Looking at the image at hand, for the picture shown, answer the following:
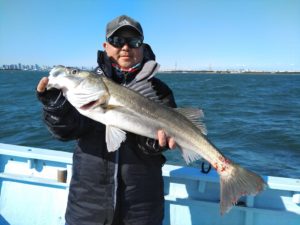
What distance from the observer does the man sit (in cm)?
315

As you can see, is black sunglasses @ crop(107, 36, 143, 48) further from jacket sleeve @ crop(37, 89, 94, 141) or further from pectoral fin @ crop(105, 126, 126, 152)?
pectoral fin @ crop(105, 126, 126, 152)

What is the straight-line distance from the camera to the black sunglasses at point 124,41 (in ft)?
11.4

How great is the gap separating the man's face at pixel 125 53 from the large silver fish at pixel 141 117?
236mm

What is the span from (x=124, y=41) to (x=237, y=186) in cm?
189

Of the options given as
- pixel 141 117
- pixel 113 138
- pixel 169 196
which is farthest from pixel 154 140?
pixel 169 196

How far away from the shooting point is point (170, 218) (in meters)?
4.68

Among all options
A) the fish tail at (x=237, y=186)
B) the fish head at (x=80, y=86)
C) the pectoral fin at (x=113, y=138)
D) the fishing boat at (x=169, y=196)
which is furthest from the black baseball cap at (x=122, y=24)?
the fishing boat at (x=169, y=196)

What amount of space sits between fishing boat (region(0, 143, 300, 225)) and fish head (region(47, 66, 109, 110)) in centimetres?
173

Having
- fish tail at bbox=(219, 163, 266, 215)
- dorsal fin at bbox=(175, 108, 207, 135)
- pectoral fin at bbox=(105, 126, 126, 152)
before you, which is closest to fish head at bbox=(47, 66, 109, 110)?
pectoral fin at bbox=(105, 126, 126, 152)

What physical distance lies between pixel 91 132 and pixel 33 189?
2177 millimetres

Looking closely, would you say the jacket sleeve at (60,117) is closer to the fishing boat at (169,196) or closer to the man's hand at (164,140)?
the man's hand at (164,140)

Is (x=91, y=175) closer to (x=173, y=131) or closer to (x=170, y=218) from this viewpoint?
(x=173, y=131)

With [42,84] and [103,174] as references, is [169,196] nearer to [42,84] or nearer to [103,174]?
[103,174]

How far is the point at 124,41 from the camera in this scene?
3.46 meters
